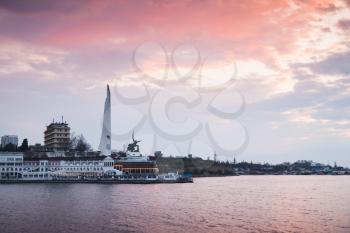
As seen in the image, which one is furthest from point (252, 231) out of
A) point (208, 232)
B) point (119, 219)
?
point (119, 219)

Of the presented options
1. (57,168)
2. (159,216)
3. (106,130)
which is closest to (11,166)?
(57,168)

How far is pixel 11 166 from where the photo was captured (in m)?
159

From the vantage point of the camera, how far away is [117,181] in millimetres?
146750

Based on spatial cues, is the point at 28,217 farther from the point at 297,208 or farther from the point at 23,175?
the point at 23,175

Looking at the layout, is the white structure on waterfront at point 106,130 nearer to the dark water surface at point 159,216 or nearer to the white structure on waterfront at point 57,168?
the white structure on waterfront at point 57,168

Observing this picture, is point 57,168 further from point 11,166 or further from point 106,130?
point 106,130

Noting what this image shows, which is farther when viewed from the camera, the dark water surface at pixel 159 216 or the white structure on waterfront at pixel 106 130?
the white structure on waterfront at pixel 106 130

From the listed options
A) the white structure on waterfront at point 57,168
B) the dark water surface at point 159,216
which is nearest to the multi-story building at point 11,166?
the white structure on waterfront at point 57,168

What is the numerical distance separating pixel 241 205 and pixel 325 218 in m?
19.8

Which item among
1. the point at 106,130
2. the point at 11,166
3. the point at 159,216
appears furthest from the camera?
the point at 106,130

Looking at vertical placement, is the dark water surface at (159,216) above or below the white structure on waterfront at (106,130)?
below

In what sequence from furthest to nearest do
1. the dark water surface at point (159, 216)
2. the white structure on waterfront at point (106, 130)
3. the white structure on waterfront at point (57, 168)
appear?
the white structure on waterfront at point (106, 130) → the white structure on waterfront at point (57, 168) → the dark water surface at point (159, 216)

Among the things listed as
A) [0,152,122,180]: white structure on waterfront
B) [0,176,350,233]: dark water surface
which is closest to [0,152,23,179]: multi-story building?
[0,152,122,180]: white structure on waterfront

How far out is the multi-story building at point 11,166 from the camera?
158 meters
